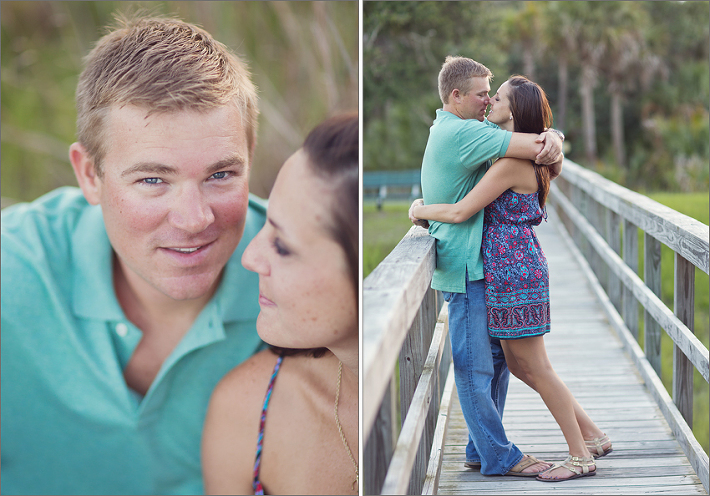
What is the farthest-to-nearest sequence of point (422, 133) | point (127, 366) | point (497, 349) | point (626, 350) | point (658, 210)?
point (422, 133), point (626, 350), point (658, 210), point (497, 349), point (127, 366)

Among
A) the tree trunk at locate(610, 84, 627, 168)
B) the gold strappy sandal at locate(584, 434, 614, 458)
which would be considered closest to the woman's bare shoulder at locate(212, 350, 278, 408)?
the gold strappy sandal at locate(584, 434, 614, 458)

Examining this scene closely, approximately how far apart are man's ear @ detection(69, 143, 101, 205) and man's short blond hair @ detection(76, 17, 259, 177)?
20 millimetres

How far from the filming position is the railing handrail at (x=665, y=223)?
190 cm

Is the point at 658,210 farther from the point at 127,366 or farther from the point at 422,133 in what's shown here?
the point at 422,133

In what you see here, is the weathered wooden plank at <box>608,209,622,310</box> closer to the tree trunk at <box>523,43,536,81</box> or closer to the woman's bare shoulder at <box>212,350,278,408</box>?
the woman's bare shoulder at <box>212,350,278,408</box>

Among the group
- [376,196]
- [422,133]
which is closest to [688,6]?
[422,133]

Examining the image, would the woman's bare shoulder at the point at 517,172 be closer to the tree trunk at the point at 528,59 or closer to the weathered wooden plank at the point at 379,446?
the weathered wooden plank at the point at 379,446

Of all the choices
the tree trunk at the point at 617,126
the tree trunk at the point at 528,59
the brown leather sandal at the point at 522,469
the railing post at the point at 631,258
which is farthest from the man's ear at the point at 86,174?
the tree trunk at the point at 528,59

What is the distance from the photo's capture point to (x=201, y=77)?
1.57 meters

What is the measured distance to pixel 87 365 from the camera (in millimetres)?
1731

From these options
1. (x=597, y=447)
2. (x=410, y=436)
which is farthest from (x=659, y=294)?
(x=410, y=436)

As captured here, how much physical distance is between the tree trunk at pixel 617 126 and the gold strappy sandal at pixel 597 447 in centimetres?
1612

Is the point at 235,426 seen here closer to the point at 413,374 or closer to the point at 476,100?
the point at 413,374

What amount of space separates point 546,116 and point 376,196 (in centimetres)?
487
